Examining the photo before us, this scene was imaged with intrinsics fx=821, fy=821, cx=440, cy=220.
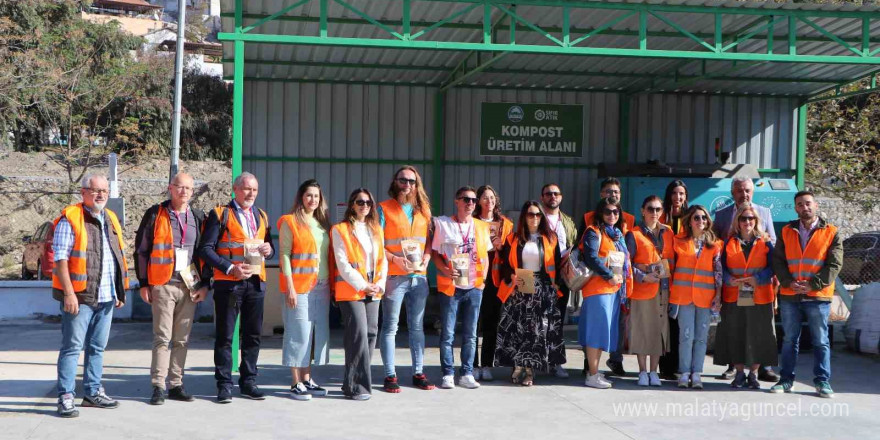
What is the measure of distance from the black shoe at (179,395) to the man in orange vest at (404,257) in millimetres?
1629

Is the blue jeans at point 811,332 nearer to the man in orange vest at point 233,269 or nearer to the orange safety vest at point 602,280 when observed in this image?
the orange safety vest at point 602,280

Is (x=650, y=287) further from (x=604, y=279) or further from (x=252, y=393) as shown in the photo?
(x=252, y=393)

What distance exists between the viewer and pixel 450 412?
645 centimetres

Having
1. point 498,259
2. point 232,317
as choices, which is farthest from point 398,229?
point 232,317

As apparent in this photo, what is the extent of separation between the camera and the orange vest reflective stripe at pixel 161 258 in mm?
6316

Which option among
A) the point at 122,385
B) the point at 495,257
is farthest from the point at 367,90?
the point at 122,385

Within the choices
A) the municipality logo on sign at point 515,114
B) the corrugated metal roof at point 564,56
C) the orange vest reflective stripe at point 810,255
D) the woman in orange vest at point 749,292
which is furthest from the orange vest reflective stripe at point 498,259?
the municipality logo on sign at point 515,114

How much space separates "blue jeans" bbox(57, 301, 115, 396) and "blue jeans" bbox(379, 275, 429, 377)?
2.18 metres

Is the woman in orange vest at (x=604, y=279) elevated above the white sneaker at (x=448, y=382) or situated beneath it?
elevated above

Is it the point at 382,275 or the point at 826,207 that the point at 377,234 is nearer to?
the point at 382,275

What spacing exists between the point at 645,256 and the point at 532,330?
121cm

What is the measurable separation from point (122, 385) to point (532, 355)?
3639 mm

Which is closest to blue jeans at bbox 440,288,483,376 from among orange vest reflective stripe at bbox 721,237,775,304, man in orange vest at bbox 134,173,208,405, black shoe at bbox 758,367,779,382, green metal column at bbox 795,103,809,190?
man in orange vest at bbox 134,173,208,405

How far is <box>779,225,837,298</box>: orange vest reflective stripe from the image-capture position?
708cm
